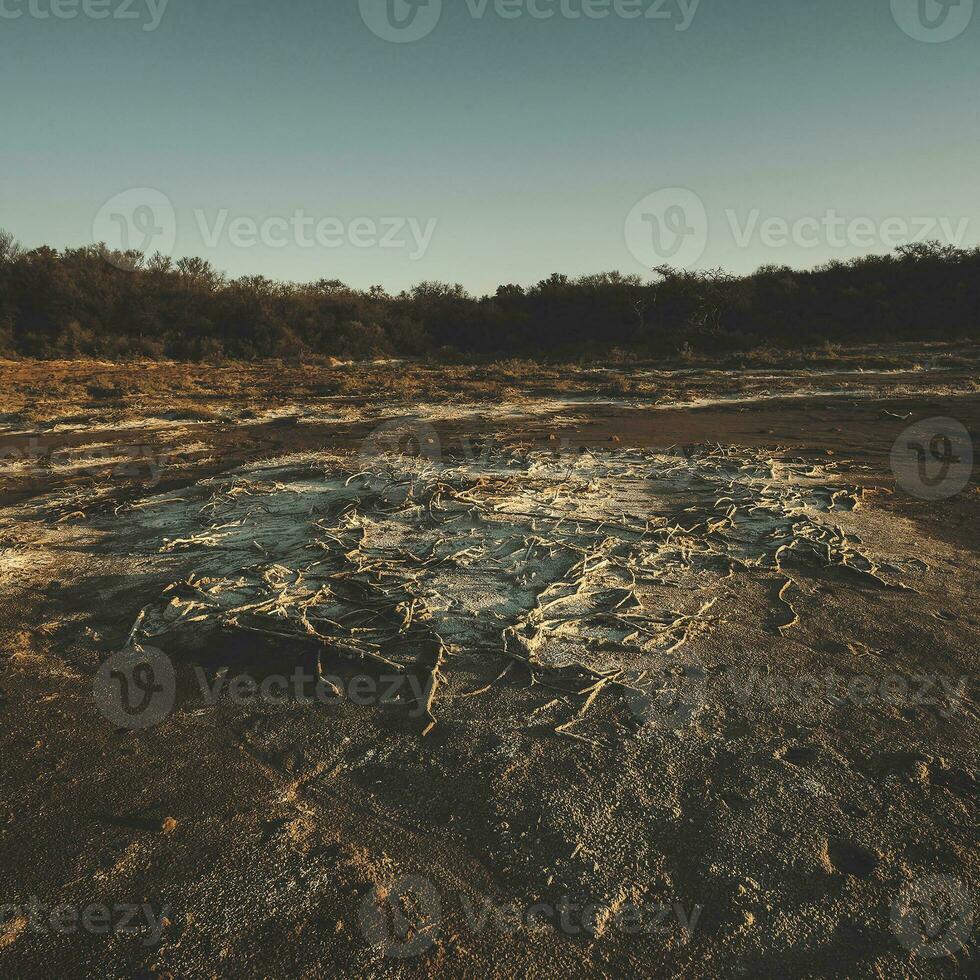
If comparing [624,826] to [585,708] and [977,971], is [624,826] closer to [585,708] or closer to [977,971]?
[585,708]

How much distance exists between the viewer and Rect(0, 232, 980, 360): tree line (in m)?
22.7

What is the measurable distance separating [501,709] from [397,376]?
48.2ft

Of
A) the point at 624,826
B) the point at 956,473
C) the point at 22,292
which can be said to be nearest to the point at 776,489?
the point at 956,473

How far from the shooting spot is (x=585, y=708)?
8.93 ft
